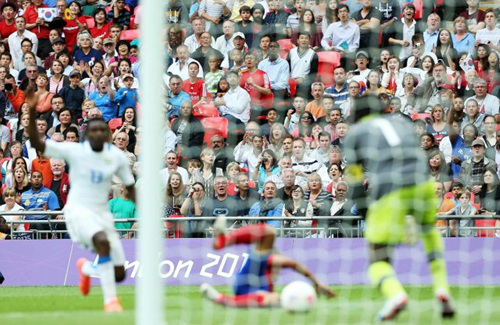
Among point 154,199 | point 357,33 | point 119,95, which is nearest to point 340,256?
point 357,33

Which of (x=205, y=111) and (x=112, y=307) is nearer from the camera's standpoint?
(x=112, y=307)

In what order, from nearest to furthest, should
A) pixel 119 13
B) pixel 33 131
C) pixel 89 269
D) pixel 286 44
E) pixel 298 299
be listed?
pixel 298 299
pixel 33 131
pixel 89 269
pixel 286 44
pixel 119 13

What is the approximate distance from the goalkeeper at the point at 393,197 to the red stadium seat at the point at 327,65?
238 inches

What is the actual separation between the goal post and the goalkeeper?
2.44 meters

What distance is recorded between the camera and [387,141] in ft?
29.4

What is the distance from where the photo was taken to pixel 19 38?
1905 centimetres

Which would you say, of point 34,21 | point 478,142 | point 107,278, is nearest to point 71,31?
point 34,21

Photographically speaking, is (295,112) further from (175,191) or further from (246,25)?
(175,191)

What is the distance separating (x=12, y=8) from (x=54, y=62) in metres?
2.17

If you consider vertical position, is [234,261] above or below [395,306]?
below

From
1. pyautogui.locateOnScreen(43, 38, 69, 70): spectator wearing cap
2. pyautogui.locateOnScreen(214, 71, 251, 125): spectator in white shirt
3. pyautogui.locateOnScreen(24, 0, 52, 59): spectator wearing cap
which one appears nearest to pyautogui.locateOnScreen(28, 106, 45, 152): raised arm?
pyautogui.locateOnScreen(214, 71, 251, 125): spectator in white shirt

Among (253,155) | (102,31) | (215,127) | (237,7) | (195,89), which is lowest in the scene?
(253,155)

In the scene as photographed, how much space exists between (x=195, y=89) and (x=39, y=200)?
9.11 ft

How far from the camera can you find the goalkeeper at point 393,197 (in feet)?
28.7
